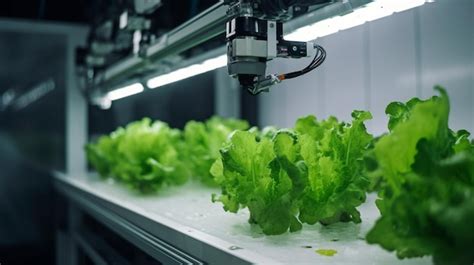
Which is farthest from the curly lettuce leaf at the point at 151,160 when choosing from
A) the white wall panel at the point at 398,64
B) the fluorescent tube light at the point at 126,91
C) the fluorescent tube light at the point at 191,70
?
the white wall panel at the point at 398,64

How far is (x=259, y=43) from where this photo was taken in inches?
59.9

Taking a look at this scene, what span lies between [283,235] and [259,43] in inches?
24.0

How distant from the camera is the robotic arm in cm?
150

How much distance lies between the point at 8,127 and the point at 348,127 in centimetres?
488

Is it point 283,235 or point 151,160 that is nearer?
point 283,235

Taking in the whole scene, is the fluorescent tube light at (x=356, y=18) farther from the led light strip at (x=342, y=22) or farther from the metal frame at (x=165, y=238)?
the metal frame at (x=165, y=238)

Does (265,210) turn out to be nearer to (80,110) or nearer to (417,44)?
(417,44)

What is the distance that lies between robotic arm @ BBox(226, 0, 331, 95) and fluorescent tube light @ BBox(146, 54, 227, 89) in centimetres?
64

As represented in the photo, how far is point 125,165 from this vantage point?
271cm

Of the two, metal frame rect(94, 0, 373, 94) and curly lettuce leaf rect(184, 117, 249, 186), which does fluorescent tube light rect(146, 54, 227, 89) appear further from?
curly lettuce leaf rect(184, 117, 249, 186)

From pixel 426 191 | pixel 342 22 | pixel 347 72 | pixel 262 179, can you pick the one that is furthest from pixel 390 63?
pixel 426 191

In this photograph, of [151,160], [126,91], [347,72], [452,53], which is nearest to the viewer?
[151,160]

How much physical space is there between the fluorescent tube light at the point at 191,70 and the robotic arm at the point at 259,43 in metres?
0.64

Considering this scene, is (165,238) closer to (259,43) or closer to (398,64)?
(259,43)
